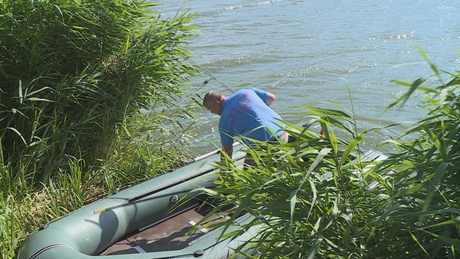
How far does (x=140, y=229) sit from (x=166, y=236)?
0.24 m

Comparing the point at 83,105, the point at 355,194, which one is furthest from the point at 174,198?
the point at 355,194

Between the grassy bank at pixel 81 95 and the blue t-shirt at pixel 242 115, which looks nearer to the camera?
the blue t-shirt at pixel 242 115

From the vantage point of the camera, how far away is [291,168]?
2.07 m

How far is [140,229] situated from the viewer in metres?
4.04

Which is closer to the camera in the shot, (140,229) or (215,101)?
(140,229)

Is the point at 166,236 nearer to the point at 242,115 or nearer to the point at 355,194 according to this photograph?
the point at 242,115

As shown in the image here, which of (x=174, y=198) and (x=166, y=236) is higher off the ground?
(x=174, y=198)

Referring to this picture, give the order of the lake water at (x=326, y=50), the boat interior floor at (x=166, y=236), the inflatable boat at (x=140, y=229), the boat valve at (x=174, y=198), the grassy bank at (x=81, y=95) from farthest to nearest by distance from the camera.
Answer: the lake water at (x=326, y=50) < the grassy bank at (x=81, y=95) < the boat valve at (x=174, y=198) < the boat interior floor at (x=166, y=236) < the inflatable boat at (x=140, y=229)

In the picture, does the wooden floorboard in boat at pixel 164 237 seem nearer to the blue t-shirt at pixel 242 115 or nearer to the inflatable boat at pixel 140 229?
the inflatable boat at pixel 140 229

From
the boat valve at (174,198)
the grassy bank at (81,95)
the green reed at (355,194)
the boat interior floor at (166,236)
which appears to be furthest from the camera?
the grassy bank at (81,95)

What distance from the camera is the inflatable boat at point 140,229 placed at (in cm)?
327

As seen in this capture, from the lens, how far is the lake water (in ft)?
24.7

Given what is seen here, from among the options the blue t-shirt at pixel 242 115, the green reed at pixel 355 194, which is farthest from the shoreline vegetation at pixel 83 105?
the blue t-shirt at pixel 242 115

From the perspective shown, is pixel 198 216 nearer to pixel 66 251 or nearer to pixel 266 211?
pixel 66 251
